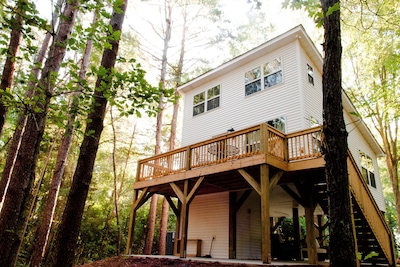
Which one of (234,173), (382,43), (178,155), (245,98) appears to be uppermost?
(382,43)

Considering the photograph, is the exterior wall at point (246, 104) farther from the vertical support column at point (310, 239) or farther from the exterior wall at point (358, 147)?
the exterior wall at point (358, 147)

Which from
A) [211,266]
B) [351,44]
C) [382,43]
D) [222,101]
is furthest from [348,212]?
[351,44]

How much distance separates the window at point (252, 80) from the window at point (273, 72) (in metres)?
0.32

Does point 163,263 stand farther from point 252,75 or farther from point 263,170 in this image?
point 252,75

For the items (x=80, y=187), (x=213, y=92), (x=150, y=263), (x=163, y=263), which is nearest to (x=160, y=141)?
(x=213, y=92)

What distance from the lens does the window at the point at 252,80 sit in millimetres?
11273

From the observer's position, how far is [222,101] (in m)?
12.3

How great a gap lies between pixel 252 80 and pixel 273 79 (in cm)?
101

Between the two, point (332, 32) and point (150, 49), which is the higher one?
point (150, 49)

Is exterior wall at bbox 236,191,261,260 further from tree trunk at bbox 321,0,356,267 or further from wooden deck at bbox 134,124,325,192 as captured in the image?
tree trunk at bbox 321,0,356,267

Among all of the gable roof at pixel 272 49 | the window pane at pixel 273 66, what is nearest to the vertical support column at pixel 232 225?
the window pane at pixel 273 66

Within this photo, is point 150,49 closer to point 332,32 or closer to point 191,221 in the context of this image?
point 191,221

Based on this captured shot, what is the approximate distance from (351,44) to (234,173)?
11.7 meters

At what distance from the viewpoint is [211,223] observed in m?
11.2
